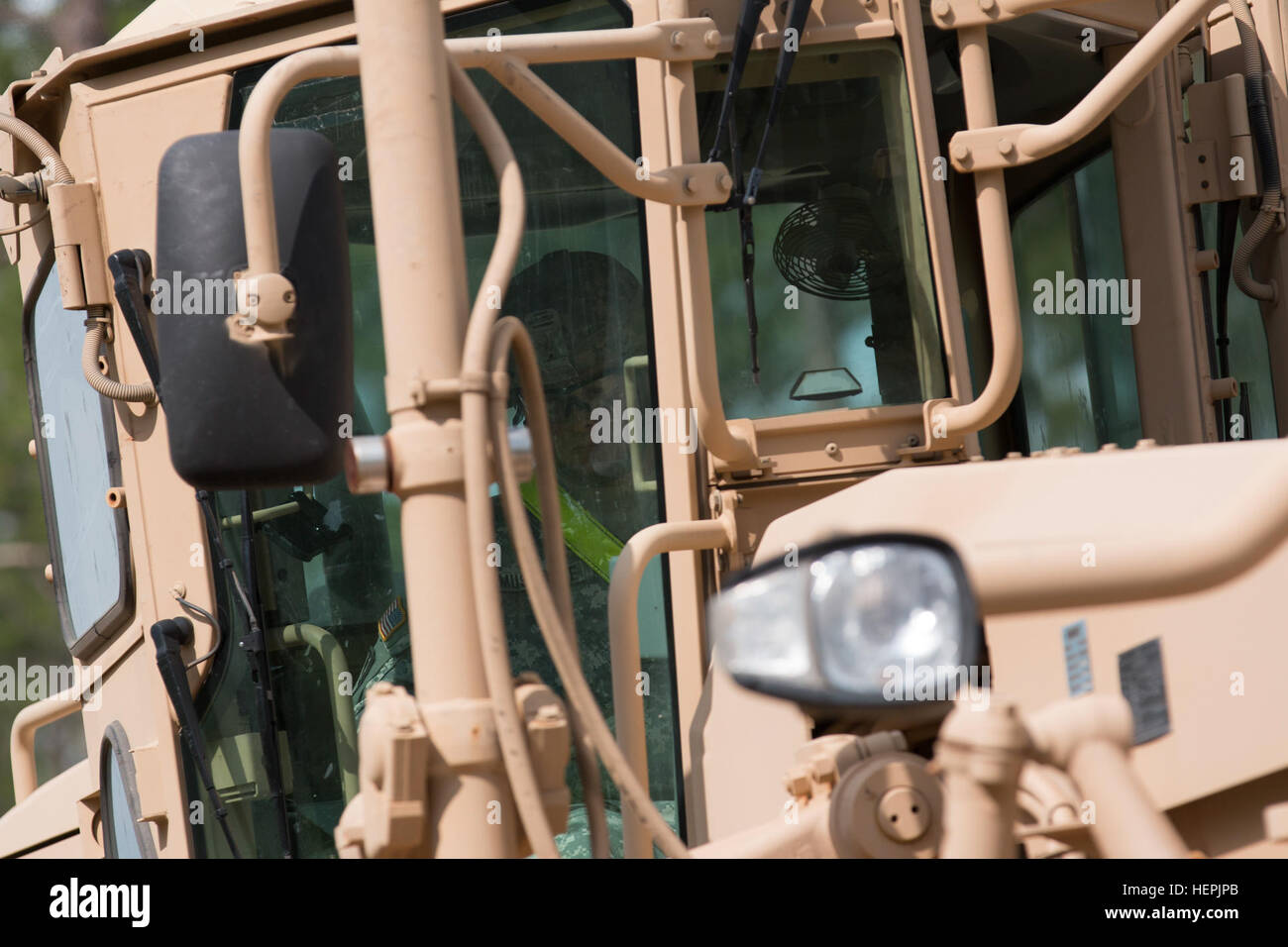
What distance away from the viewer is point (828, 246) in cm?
293

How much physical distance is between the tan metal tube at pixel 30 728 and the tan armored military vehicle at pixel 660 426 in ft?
0.26

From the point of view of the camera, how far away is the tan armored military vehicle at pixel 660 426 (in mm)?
1628

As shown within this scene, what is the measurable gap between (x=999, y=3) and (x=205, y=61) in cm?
163

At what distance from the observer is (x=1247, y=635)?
160 cm

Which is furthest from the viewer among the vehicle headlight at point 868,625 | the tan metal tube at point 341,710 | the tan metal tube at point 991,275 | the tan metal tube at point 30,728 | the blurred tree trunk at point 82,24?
the blurred tree trunk at point 82,24

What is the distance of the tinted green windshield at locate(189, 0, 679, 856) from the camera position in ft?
9.45

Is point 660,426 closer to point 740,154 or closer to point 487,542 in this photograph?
point 740,154

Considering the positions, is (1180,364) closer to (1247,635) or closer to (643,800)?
(1247,635)

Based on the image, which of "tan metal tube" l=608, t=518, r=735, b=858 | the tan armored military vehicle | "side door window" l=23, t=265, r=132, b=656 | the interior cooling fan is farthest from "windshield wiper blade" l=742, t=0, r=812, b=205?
"side door window" l=23, t=265, r=132, b=656

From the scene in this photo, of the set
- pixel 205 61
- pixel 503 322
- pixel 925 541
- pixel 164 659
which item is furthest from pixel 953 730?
pixel 205 61

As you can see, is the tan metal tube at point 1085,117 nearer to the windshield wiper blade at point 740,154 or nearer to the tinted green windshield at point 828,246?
the tinted green windshield at point 828,246

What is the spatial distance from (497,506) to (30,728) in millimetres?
2200

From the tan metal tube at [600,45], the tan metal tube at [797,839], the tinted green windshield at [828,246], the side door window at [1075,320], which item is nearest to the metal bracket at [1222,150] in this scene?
the side door window at [1075,320]
